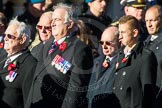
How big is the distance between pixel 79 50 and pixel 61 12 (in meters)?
0.53

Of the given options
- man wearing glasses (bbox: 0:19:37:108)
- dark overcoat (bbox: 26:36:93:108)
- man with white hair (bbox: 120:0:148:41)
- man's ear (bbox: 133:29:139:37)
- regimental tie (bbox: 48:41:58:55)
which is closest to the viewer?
dark overcoat (bbox: 26:36:93:108)

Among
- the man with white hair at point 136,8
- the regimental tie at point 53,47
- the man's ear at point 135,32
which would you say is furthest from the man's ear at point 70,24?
the man with white hair at point 136,8

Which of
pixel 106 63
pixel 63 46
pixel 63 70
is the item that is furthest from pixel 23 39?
pixel 106 63

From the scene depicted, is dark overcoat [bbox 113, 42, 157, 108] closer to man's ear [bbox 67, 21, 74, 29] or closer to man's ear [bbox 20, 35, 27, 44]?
man's ear [bbox 67, 21, 74, 29]

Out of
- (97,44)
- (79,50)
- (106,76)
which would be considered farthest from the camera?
(97,44)

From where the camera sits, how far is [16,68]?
7.02m

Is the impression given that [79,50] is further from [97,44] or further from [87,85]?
[97,44]

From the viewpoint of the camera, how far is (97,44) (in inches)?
314

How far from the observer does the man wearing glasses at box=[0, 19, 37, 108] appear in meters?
6.87

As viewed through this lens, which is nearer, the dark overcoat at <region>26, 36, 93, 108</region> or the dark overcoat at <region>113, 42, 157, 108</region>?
the dark overcoat at <region>26, 36, 93, 108</region>

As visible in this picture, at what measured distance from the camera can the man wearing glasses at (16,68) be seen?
6.87 metres

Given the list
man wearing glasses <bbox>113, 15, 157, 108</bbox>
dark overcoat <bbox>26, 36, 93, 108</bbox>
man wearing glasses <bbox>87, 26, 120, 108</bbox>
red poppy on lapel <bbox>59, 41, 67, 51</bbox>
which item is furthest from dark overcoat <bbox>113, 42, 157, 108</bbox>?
red poppy on lapel <bbox>59, 41, 67, 51</bbox>

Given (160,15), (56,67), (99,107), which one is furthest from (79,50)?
(160,15)

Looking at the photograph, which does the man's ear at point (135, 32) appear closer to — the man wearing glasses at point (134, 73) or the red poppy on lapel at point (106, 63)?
the man wearing glasses at point (134, 73)
